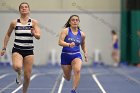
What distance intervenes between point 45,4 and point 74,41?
14.6 meters

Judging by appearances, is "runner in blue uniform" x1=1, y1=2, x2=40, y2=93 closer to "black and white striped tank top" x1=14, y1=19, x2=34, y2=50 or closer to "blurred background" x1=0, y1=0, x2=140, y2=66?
"black and white striped tank top" x1=14, y1=19, x2=34, y2=50

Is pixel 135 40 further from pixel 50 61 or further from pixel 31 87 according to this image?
pixel 31 87

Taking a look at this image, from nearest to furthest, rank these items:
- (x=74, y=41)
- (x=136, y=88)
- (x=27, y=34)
A: 1. (x=27, y=34)
2. (x=74, y=41)
3. (x=136, y=88)

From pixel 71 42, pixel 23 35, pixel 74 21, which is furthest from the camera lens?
pixel 74 21

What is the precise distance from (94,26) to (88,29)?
402mm

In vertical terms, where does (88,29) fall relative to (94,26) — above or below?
below

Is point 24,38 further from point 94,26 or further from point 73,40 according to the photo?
point 94,26

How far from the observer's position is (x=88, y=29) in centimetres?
2506

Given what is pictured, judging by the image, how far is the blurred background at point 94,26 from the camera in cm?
2455

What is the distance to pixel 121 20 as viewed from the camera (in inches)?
982

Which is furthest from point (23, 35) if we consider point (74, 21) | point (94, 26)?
point (94, 26)

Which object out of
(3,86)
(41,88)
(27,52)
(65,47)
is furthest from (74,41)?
(3,86)

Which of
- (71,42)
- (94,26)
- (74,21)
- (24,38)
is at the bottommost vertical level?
(94,26)

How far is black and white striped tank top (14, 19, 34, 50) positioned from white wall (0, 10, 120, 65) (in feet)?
51.7
